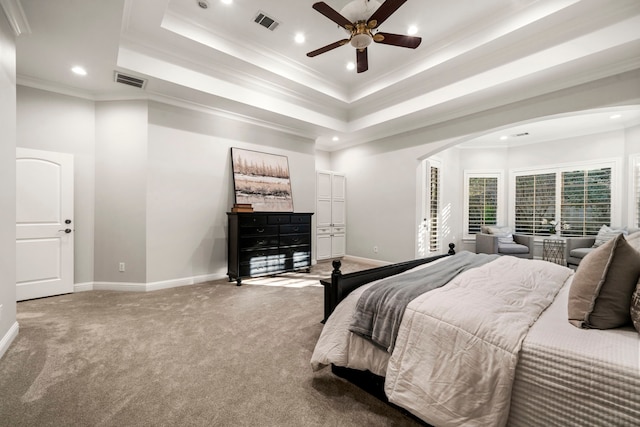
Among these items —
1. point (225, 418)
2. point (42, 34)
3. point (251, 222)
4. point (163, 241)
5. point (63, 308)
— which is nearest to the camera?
point (225, 418)

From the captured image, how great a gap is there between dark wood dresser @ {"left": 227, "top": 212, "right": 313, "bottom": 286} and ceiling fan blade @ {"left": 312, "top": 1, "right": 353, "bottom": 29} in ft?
9.11

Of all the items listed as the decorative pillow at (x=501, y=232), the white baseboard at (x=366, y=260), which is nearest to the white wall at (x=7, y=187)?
the white baseboard at (x=366, y=260)

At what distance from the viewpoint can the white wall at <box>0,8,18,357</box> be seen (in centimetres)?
210

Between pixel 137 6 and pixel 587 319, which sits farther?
pixel 137 6

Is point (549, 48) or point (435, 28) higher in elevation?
point (435, 28)

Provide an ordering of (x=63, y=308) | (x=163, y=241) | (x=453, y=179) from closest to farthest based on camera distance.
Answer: (x=63, y=308) → (x=163, y=241) → (x=453, y=179)

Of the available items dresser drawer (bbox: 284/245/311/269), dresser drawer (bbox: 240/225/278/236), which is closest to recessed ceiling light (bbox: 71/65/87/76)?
dresser drawer (bbox: 240/225/278/236)

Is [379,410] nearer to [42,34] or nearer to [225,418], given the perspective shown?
[225,418]

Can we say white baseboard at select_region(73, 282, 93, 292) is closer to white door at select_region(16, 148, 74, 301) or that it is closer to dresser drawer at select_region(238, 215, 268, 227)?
white door at select_region(16, 148, 74, 301)

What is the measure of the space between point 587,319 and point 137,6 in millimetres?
4373

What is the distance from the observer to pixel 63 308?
3.08 metres

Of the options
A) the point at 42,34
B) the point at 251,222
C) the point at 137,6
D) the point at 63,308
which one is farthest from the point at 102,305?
the point at 137,6

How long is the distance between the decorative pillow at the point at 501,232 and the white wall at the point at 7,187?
735 cm

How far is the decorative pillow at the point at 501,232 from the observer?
5878 mm
